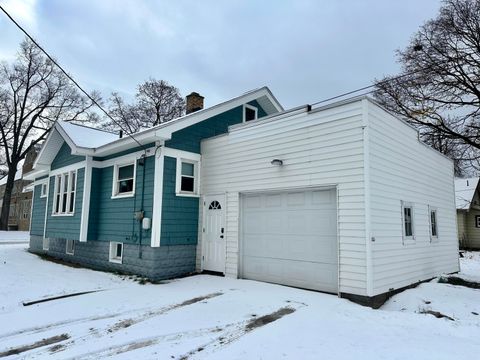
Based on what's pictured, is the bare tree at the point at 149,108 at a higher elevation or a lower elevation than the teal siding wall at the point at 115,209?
higher

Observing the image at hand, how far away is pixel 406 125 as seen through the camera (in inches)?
347

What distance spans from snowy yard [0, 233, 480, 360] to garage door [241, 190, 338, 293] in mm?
463

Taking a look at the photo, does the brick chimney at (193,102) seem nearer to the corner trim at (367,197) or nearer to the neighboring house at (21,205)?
the corner trim at (367,197)

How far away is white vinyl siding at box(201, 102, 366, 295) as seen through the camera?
6836mm

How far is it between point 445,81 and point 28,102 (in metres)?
33.8

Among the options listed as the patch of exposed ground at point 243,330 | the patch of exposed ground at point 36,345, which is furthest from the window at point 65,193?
the patch of exposed ground at point 243,330

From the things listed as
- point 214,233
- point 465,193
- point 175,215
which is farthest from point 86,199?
point 465,193

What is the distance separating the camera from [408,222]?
8.53 metres

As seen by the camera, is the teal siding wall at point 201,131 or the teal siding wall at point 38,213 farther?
the teal siding wall at point 38,213

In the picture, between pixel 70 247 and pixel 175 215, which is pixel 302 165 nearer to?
pixel 175 215

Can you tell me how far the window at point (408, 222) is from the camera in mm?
8234

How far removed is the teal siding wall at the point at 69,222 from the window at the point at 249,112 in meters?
6.23

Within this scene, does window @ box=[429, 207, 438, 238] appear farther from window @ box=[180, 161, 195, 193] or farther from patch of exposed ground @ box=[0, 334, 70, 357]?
patch of exposed ground @ box=[0, 334, 70, 357]

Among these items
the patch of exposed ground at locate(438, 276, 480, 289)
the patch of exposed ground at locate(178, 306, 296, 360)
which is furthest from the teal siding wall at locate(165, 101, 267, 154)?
the patch of exposed ground at locate(438, 276, 480, 289)
